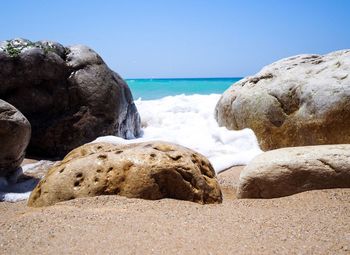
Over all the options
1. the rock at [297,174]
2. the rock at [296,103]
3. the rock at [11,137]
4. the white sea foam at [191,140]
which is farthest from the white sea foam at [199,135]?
the rock at [297,174]

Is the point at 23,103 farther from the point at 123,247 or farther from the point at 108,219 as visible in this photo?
the point at 123,247

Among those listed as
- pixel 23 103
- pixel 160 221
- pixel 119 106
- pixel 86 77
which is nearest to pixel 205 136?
pixel 119 106

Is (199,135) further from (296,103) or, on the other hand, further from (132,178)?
(132,178)

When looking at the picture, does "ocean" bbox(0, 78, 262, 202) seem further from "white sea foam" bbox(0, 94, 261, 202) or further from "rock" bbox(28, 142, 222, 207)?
"rock" bbox(28, 142, 222, 207)

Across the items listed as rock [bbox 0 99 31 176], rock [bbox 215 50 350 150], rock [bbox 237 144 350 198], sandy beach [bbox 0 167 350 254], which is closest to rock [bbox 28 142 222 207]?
sandy beach [bbox 0 167 350 254]

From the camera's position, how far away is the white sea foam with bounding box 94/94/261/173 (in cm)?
570

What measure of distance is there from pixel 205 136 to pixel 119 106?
1.85 metres

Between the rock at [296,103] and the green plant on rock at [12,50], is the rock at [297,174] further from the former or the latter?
the green plant on rock at [12,50]

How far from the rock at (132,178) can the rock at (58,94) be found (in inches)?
124

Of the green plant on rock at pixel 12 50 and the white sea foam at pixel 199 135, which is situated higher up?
the green plant on rock at pixel 12 50

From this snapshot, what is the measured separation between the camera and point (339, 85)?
5.25 m

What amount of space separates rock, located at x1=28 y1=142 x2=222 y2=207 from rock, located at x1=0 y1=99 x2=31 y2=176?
4.91ft

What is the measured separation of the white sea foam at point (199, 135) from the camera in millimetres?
5695

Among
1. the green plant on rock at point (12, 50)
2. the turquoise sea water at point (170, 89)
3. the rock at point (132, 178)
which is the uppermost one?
the green plant on rock at point (12, 50)
